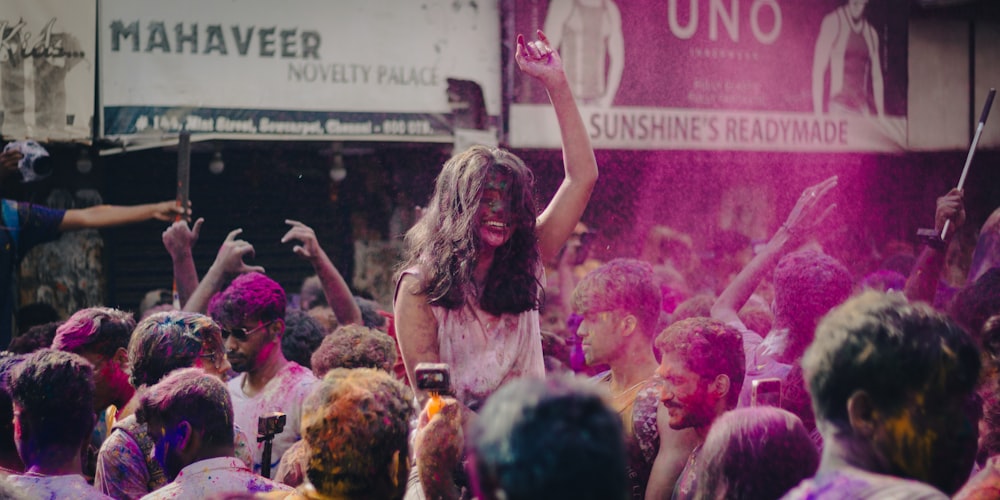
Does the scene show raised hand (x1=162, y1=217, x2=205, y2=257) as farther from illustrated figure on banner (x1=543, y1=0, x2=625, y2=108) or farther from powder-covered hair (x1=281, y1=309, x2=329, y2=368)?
illustrated figure on banner (x1=543, y1=0, x2=625, y2=108)

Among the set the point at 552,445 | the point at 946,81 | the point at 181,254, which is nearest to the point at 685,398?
the point at 552,445

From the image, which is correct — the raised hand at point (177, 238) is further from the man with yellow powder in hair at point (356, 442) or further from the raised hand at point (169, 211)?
the man with yellow powder in hair at point (356, 442)

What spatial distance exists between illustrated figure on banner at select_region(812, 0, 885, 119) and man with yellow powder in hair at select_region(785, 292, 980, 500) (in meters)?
7.77

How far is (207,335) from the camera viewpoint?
13.4ft

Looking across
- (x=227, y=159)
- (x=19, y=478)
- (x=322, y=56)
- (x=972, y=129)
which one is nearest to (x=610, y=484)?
(x=19, y=478)

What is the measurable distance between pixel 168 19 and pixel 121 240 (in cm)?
219

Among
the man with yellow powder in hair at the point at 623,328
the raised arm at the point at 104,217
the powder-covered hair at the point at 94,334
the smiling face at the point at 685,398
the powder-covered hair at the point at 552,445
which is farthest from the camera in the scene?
the raised arm at the point at 104,217

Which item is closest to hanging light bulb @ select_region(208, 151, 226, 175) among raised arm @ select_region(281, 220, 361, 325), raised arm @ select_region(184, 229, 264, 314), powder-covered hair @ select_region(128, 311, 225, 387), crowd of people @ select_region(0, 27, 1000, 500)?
crowd of people @ select_region(0, 27, 1000, 500)

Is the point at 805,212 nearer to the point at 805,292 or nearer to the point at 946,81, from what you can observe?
the point at 805,292

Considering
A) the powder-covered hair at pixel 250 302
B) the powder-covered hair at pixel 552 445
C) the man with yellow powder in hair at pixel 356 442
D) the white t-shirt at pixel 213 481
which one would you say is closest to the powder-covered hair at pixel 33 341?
the powder-covered hair at pixel 250 302

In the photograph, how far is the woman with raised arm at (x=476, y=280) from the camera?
336 cm

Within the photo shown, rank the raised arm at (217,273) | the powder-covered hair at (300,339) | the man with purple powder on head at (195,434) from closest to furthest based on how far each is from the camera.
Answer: the man with purple powder on head at (195,434) < the raised arm at (217,273) < the powder-covered hair at (300,339)

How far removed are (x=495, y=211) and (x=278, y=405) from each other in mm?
1993

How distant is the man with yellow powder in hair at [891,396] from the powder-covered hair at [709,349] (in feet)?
4.99
